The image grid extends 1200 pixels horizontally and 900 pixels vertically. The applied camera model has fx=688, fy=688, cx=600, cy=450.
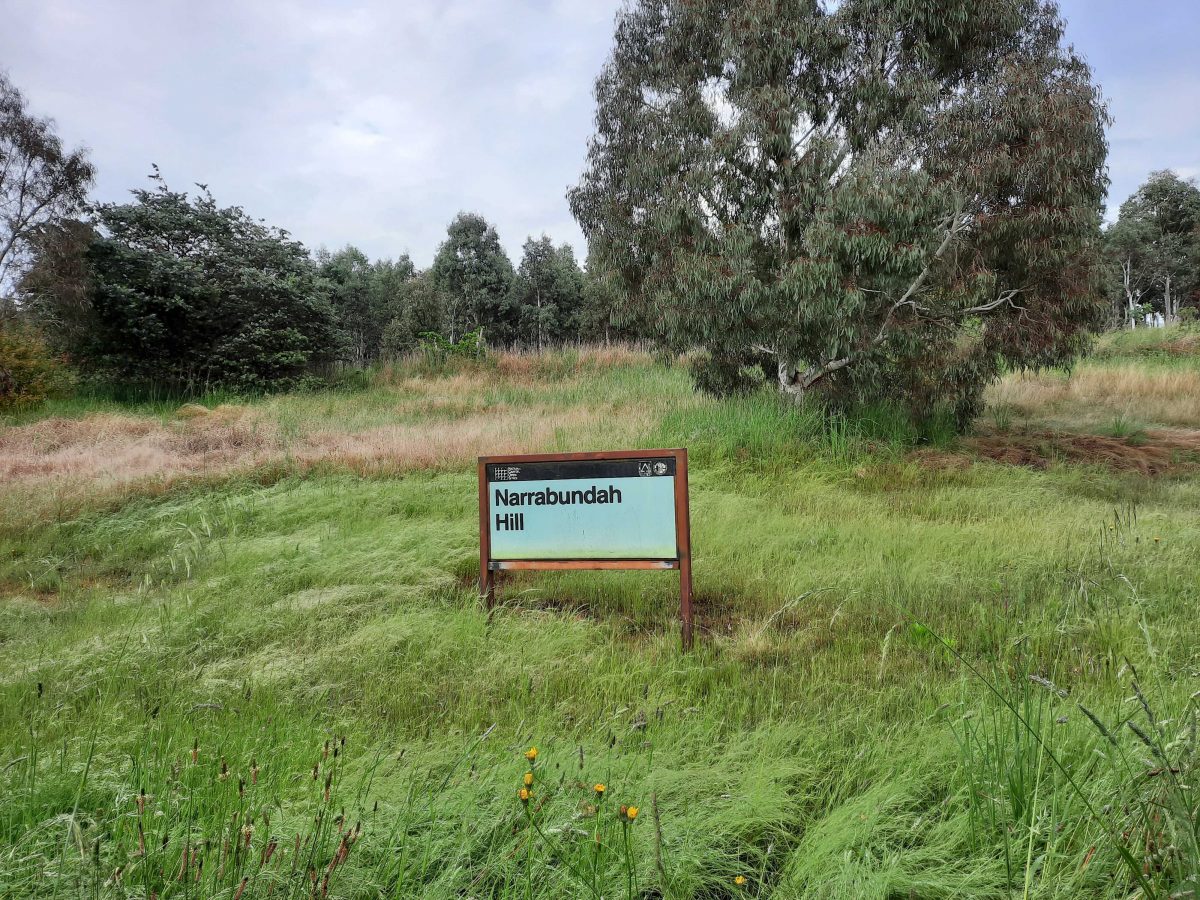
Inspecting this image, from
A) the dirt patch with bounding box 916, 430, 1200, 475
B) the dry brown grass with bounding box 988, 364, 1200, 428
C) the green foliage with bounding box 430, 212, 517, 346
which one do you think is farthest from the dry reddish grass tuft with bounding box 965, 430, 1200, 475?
the green foliage with bounding box 430, 212, 517, 346

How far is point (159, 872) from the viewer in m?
1.69

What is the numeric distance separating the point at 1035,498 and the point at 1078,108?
5986 mm

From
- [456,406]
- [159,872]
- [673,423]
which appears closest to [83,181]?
[456,406]

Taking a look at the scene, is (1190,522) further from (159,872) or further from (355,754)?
(159,872)

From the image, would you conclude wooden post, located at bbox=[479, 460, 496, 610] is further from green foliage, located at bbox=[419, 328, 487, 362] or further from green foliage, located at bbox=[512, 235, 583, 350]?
green foliage, located at bbox=[512, 235, 583, 350]

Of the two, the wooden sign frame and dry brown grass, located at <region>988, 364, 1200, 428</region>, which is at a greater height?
dry brown grass, located at <region>988, 364, 1200, 428</region>

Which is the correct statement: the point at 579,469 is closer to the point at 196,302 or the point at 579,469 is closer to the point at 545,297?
the point at 196,302

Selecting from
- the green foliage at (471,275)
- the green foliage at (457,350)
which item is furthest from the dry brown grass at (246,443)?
the green foliage at (471,275)

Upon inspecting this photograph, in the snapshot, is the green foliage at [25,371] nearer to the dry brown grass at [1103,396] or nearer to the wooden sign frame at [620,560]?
the wooden sign frame at [620,560]

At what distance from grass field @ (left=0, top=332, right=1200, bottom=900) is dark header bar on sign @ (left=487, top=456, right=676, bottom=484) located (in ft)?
2.65

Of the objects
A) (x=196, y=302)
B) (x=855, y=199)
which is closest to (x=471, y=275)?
(x=196, y=302)

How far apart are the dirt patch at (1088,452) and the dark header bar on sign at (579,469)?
593 centimetres

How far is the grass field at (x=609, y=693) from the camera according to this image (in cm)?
174

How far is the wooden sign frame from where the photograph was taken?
375 centimetres
